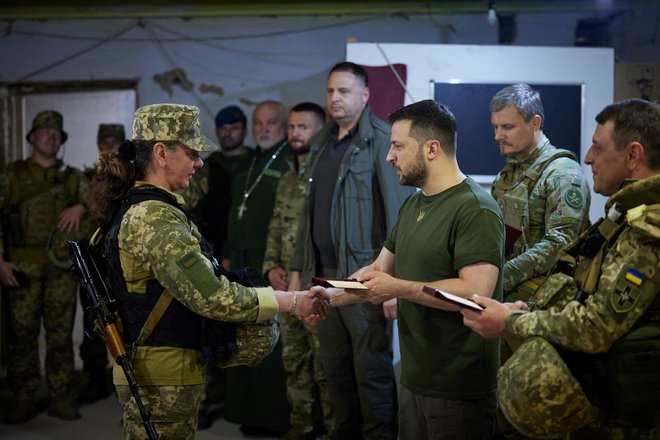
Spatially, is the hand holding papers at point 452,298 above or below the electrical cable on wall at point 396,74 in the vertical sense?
below

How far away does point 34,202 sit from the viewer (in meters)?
5.64

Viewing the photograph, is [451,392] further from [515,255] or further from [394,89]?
[394,89]

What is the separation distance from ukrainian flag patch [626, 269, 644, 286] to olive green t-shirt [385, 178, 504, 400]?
0.59m

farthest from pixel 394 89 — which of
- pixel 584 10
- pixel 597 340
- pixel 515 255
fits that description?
pixel 597 340

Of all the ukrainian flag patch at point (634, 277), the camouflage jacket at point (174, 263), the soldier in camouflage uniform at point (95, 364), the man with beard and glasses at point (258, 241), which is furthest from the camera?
the soldier in camouflage uniform at point (95, 364)

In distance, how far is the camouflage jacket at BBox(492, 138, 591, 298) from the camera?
3555mm

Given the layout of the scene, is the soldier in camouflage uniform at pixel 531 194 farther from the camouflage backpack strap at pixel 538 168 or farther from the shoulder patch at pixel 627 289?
the shoulder patch at pixel 627 289

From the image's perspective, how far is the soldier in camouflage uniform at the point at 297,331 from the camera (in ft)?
15.5

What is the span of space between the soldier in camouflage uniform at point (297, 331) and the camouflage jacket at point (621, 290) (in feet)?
7.99

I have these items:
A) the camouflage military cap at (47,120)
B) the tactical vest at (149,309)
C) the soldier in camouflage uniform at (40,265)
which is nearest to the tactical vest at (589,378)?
the tactical vest at (149,309)

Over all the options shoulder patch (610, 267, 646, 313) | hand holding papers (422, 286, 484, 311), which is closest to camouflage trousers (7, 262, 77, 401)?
hand holding papers (422, 286, 484, 311)

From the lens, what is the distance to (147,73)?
6.52 m

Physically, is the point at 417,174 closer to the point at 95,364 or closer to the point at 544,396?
the point at 544,396

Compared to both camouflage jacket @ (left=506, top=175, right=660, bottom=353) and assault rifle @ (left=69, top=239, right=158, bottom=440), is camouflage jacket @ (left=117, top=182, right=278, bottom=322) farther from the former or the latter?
camouflage jacket @ (left=506, top=175, right=660, bottom=353)
